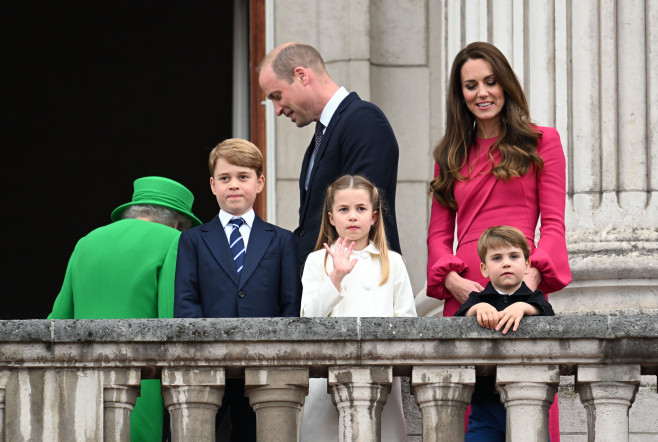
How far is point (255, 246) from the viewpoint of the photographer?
5859 mm

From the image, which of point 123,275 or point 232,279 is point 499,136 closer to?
point 232,279

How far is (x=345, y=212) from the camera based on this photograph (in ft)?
18.6

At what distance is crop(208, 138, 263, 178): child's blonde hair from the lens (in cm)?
590

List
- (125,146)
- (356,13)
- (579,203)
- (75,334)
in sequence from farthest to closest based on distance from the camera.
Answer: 1. (125,146)
2. (356,13)
3. (579,203)
4. (75,334)

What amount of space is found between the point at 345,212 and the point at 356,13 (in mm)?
4326

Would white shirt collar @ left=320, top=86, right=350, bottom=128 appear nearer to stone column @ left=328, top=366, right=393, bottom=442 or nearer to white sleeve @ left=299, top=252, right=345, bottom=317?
white sleeve @ left=299, top=252, right=345, bottom=317

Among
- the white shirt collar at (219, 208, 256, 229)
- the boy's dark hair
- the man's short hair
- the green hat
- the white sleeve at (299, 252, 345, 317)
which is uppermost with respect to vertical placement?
the man's short hair

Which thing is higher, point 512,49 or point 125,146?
point 125,146

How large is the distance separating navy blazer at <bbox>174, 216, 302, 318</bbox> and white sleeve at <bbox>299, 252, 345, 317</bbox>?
152 millimetres

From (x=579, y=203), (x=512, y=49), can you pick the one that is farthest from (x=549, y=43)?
(x=579, y=203)

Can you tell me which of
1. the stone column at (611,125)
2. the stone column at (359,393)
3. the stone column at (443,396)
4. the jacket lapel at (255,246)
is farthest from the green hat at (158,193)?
the stone column at (611,125)

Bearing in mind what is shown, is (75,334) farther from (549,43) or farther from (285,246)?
(549,43)

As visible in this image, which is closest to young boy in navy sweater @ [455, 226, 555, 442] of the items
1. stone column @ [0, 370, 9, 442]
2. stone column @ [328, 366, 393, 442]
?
stone column @ [328, 366, 393, 442]

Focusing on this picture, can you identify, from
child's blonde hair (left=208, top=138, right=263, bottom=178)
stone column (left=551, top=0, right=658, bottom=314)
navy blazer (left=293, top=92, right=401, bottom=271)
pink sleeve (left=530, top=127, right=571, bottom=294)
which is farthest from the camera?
stone column (left=551, top=0, right=658, bottom=314)
